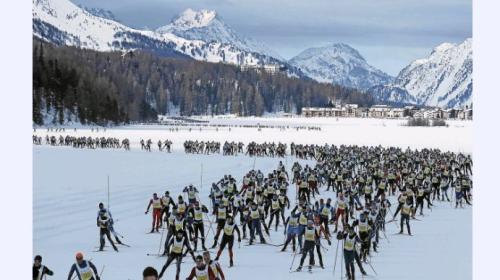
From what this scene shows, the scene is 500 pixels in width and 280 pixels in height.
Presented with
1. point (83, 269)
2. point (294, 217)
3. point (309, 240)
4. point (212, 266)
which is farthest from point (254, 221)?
point (83, 269)

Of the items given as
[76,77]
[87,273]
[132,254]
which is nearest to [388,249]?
[132,254]

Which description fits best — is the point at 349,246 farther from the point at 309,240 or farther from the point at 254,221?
the point at 254,221

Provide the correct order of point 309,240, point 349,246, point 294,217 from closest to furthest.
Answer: point 349,246 < point 309,240 < point 294,217

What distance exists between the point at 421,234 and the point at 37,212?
14154 millimetres

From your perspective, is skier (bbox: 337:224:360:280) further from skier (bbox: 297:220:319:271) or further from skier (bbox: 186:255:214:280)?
skier (bbox: 186:255:214:280)

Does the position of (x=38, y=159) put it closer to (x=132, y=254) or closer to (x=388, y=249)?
(x=132, y=254)

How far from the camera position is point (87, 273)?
11.2 metres

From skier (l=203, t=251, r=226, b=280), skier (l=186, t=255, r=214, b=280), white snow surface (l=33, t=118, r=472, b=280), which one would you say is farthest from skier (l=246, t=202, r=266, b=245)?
skier (l=186, t=255, r=214, b=280)

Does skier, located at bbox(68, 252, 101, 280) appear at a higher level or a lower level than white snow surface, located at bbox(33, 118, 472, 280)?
higher

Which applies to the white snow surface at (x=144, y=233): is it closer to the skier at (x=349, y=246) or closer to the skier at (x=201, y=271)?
the skier at (x=349, y=246)

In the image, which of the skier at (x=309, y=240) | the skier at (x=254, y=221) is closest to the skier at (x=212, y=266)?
the skier at (x=309, y=240)

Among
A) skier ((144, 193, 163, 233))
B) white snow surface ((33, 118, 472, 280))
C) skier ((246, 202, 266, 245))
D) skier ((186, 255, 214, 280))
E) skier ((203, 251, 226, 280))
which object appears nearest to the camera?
skier ((186, 255, 214, 280))

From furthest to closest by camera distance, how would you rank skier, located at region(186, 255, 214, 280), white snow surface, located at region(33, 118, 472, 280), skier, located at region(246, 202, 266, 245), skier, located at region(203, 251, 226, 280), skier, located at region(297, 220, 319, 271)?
1. skier, located at region(246, 202, 266, 245)
2. white snow surface, located at region(33, 118, 472, 280)
3. skier, located at region(297, 220, 319, 271)
4. skier, located at region(203, 251, 226, 280)
5. skier, located at region(186, 255, 214, 280)
